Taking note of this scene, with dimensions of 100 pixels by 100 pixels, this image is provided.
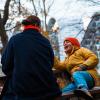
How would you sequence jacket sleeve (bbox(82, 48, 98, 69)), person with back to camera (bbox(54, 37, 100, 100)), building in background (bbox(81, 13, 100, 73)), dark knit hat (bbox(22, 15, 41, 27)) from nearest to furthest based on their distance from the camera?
dark knit hat (bbox(22, 15, 41, 27)), person with back to camera (bbox(54, 37, 100, 100)), jacket sleeve (bbox(82, 48, 98, 69)), building in background (bbox(81, 13, 100, 73))

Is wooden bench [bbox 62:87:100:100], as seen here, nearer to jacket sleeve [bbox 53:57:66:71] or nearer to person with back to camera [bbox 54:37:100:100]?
person with back to camera [bbox 54:37:100:100]

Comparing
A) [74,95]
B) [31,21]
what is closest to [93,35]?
[74,95]

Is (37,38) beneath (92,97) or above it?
above

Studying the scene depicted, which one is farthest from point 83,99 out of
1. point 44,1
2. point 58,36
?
point 58,36

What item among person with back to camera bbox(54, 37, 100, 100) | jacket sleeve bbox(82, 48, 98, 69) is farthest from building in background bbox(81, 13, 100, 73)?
jacket sleeve bbox(82, 48, 98, 69)

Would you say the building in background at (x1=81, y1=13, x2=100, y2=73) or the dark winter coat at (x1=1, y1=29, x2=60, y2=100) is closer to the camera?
the dark winter coat at (x1=1, y1=29, x2=60, y2=100)

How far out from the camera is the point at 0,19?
758 inches

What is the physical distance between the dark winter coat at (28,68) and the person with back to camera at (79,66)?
980 millimetres

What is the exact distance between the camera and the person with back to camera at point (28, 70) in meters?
5.54

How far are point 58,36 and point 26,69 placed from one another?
2246cm

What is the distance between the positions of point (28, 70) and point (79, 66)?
189 centimetres

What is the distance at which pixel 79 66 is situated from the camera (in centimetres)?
732

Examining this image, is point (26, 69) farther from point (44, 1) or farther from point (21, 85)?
point (44, 1)

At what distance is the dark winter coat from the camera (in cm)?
555
